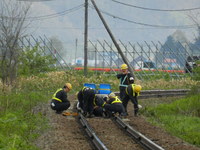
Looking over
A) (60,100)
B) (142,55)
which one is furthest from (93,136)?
(142,55)

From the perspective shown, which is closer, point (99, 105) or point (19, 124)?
point (19, 124)

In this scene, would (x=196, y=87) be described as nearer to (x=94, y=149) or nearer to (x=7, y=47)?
(x=7, y=47)

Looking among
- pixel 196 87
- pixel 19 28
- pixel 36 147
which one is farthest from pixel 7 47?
pixel 36 147

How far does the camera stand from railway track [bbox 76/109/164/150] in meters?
11.7

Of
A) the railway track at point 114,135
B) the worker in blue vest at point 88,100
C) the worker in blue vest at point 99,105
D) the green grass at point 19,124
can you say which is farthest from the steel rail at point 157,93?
the railway track at point 114,135

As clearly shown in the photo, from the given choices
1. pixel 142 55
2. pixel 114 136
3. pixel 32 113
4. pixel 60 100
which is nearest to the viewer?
pixel 114 136

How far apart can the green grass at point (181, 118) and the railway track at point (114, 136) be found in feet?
4.84

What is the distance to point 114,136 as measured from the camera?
13.3 metres

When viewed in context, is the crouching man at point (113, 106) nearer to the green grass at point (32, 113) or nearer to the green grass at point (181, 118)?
the green grass at point (181, 118)

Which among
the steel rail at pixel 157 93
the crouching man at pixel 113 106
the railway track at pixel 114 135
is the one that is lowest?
the railway track at pixel 114 135

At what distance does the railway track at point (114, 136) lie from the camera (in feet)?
38.4

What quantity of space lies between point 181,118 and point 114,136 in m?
4.65

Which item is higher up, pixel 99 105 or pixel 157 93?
pixel 99 105

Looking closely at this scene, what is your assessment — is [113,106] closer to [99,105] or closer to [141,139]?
[99,105]
